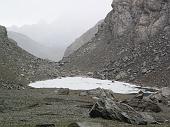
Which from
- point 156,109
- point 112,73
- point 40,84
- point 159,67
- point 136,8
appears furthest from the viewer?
point 136,8

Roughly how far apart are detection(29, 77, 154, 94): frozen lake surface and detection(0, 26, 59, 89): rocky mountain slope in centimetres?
608

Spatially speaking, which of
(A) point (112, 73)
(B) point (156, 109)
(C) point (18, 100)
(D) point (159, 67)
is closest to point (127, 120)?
(B) point (156, 109)

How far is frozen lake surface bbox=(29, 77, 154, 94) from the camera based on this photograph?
114169 mm

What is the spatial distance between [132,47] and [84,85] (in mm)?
43775

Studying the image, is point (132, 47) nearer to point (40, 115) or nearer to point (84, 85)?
point (84, 85)

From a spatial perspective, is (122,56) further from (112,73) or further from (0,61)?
(0,61)

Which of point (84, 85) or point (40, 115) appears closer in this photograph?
point (40, 115)

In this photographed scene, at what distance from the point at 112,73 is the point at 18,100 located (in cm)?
7857

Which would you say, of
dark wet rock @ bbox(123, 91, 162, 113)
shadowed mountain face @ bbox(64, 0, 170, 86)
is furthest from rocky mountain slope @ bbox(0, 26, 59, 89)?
dark wet rock @ bbox(123, 91, 162, 113)

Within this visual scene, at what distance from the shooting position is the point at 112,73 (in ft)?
477

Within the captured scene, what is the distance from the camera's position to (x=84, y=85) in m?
121

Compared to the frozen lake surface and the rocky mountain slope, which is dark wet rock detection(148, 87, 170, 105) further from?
the rocky mountain slope

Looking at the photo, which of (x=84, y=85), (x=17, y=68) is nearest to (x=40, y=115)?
(x=84, y=85)

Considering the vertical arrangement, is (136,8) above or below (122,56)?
above
